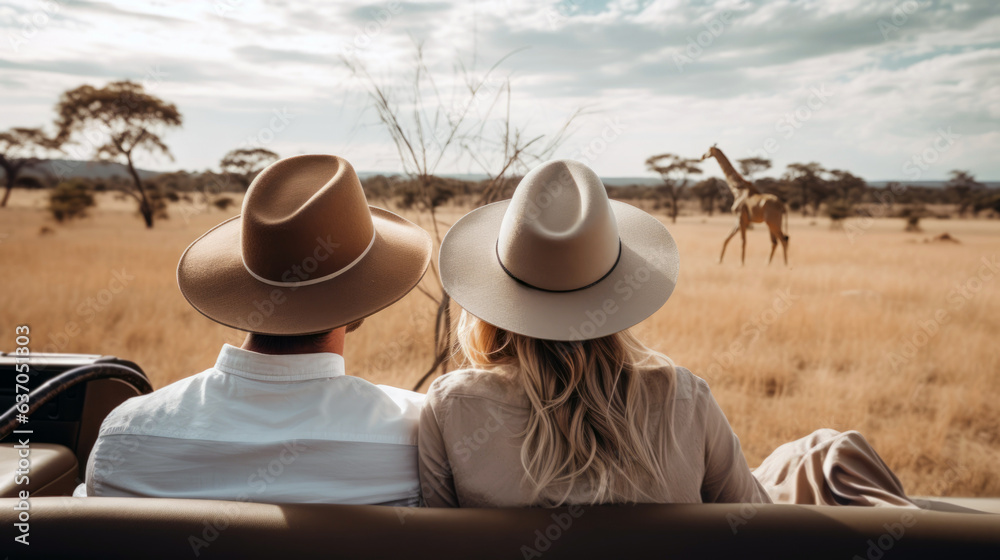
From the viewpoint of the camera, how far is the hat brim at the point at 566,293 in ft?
3.99

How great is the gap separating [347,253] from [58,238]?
35.7ft

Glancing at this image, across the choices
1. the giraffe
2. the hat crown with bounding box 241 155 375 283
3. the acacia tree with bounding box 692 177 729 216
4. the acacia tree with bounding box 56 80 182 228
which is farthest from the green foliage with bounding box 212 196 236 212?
the hat crown with bounding box 241 155 375 283

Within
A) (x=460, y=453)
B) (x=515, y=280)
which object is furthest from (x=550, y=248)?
(x=460, y=453)

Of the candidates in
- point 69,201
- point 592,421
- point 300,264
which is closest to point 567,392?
point 592,421

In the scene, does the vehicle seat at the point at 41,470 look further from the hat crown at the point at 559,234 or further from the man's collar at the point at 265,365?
the hat crown at the point at 559,234

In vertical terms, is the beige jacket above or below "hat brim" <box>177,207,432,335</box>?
below

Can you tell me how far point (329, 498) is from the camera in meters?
1.13

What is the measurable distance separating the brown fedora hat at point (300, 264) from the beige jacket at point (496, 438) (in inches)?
11.3

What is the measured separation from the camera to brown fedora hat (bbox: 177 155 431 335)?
129 centimetres

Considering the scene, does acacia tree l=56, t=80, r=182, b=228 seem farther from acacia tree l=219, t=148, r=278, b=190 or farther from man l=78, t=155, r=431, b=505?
man l=78, t=155, r=431, b=505

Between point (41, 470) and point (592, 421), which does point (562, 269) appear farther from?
point (41, 470)

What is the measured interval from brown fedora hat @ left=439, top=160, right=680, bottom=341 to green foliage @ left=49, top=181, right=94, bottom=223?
14154 mm

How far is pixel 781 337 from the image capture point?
5.25 metres

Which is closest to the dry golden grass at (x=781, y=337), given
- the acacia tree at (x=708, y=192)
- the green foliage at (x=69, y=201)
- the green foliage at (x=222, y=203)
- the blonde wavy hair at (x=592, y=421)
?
the blonde wavy hair at (x=592, y=421)
